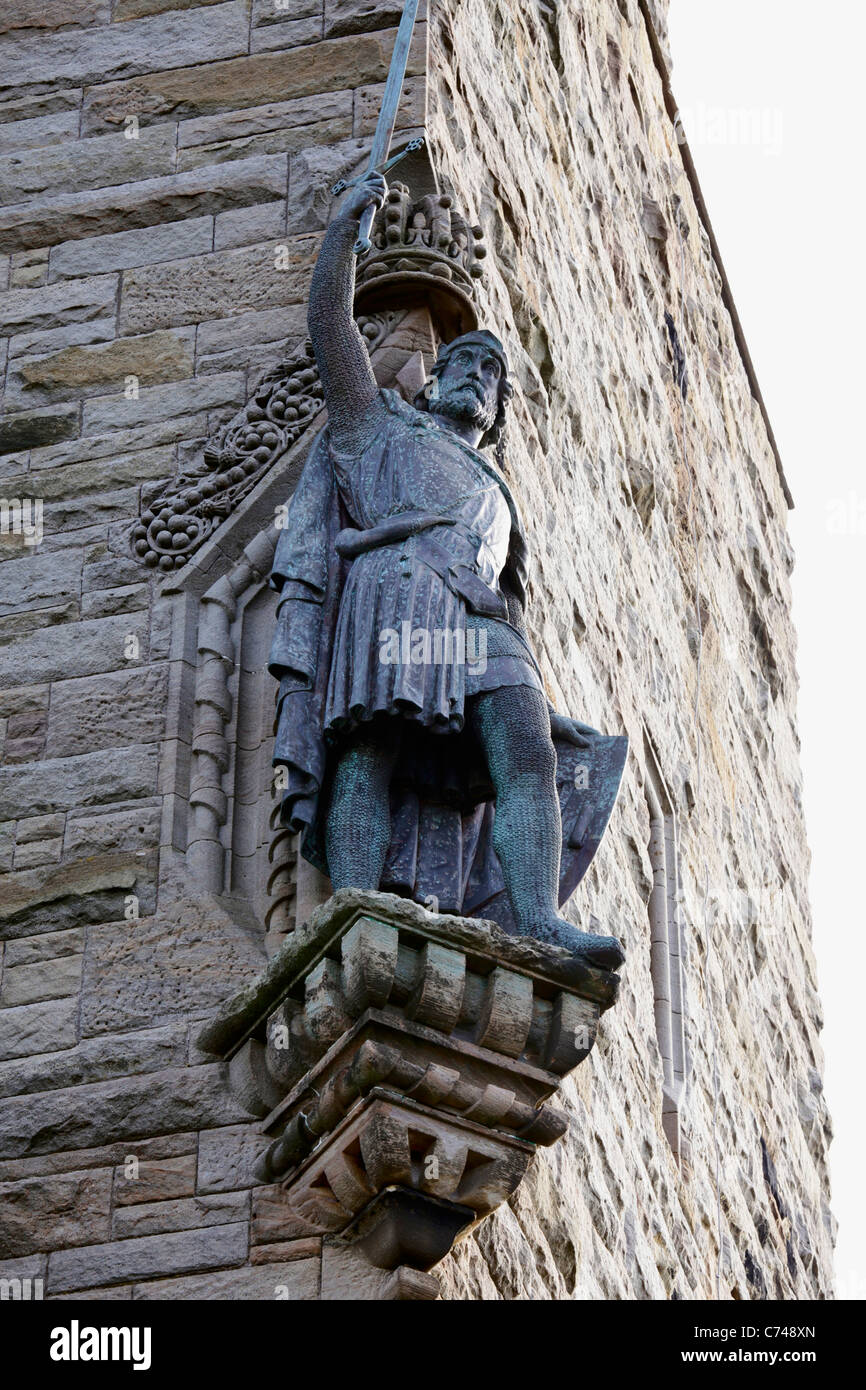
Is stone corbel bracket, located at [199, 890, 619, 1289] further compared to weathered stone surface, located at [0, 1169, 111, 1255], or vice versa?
weathered stone surface, located at [0, 1169, 111, 1255]

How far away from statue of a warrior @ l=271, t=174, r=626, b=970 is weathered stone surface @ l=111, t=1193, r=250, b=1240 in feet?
3.47

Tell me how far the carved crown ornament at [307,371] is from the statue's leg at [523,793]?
166cm

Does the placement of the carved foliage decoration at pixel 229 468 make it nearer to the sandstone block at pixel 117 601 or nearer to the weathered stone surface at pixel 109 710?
the sandstone block at pixel 117 601

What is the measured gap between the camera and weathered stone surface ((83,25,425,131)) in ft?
42.8

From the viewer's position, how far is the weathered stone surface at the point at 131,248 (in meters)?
12.8

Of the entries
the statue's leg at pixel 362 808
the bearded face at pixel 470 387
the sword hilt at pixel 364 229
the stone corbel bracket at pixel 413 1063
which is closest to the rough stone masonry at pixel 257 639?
the stone corbel bracket at pixel 413 1063

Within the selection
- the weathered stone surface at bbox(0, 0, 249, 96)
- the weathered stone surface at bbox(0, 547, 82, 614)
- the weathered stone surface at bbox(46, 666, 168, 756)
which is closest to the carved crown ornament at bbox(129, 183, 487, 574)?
the weathered stone surface at bbox(0, 547, 82, 614)

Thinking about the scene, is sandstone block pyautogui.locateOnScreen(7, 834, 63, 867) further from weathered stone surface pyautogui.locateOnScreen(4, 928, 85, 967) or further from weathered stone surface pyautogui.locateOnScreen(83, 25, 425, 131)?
weathered stone surface pyautogui.locateOnScreen(83, 25, 425, 131)

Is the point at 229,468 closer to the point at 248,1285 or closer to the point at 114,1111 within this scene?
the point at 114,1111

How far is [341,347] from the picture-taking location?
11289mm

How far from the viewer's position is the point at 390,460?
11133 mm
